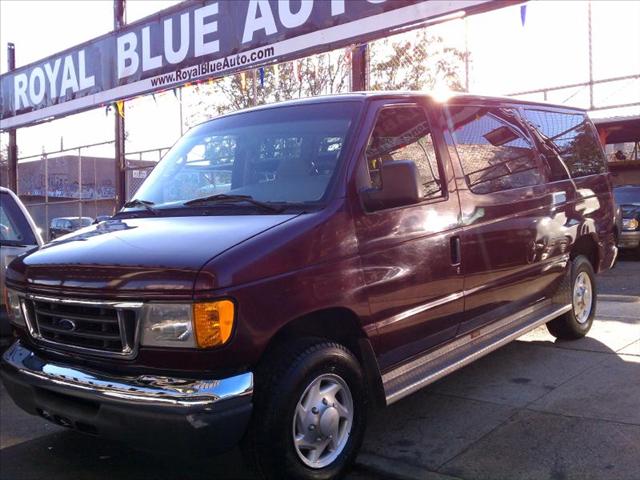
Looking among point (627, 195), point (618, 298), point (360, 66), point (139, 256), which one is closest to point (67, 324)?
point (139, 256)

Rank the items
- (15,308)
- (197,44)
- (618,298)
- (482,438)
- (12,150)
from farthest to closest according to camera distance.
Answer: (12,150) < (197,44) < (618,298) < (482,438) < (15,308)

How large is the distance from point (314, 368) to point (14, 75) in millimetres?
16185

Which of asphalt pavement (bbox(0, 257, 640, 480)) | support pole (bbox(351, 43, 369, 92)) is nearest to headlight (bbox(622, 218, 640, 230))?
support pole (bbox(351, 43, 369, 92))

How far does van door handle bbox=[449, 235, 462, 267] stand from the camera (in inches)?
160

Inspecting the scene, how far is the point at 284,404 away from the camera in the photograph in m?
2.96

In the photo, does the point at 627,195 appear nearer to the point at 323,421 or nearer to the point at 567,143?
the point at 567,143

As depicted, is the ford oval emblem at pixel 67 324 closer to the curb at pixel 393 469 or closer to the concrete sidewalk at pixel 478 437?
the concrete sidewalk at pixel 478 437

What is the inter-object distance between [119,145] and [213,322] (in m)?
10.7

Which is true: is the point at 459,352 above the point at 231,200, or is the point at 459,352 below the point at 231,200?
below

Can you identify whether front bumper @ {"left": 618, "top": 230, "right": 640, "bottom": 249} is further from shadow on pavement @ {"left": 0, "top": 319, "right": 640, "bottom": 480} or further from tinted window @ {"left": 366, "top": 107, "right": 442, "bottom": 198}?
tinted window @ {"left": 366, "top": 107, "right": 442, "bottom": 198}

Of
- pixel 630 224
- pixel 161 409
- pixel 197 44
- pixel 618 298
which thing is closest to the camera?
pixel 161 409

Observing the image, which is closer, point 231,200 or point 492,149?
point 231,200

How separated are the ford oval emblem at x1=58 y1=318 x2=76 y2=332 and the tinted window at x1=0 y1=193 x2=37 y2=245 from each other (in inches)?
112

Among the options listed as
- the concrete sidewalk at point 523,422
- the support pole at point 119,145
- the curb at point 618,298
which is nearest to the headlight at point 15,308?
the concrete sidewalk at point 523,422
